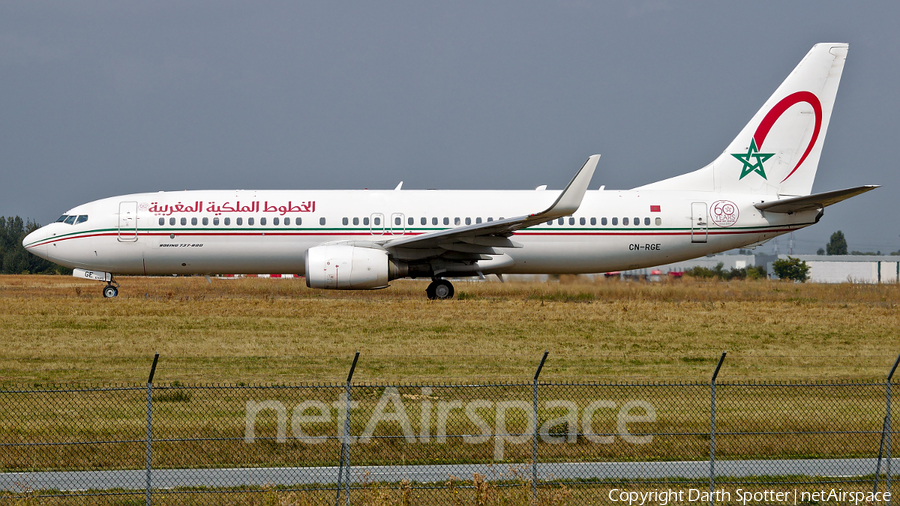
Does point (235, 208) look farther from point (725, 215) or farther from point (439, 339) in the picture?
point (725, 215)

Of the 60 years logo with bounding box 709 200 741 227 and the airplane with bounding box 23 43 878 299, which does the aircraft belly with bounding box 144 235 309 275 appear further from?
the 60 years logo with bounding box 709 200 741 227

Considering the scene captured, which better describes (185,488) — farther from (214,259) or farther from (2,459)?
(214,259)

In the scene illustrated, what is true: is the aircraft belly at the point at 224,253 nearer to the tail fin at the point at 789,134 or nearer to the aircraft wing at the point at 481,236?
the aircraft wing at the point at 481,236

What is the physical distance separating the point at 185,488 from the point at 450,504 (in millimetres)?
2759

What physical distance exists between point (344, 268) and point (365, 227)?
287cm

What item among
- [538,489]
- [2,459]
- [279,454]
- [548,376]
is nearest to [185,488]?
[279,454]

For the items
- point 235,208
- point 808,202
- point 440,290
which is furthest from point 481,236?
point 808,202

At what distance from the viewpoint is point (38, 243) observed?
2833 centimetres

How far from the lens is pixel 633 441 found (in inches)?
433

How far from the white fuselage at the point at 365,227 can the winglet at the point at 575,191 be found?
3456mm

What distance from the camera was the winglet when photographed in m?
23.6

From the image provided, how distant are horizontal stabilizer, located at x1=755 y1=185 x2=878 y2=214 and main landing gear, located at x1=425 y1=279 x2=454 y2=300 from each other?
10.3 metres

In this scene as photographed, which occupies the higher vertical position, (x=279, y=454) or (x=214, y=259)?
(x=214, y=259)

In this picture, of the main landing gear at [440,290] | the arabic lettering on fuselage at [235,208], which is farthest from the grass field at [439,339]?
the arabic lettering on fuselage at [235,208]
